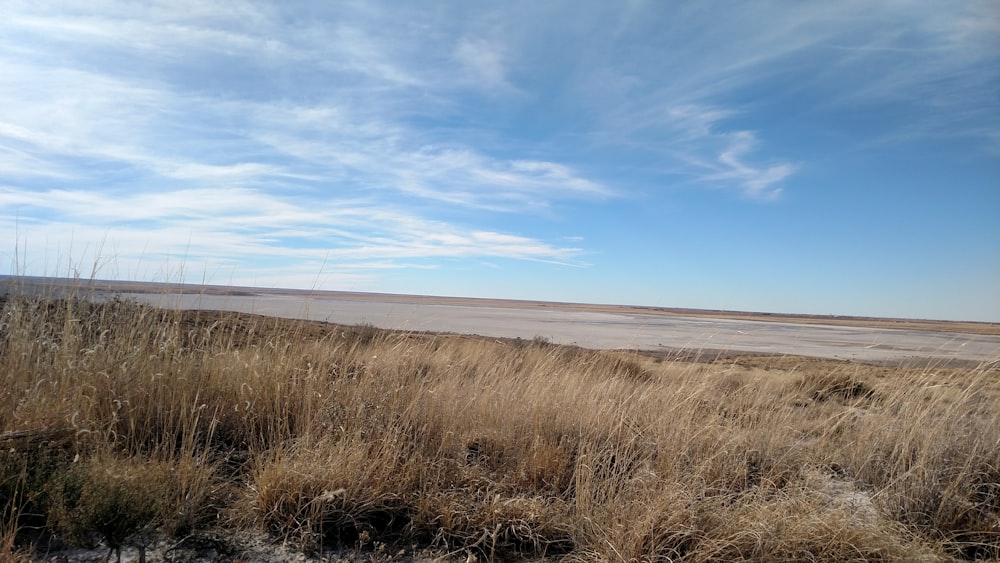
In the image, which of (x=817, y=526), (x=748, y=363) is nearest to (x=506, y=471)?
(x=817, y=526)

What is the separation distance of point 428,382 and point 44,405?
365 cm

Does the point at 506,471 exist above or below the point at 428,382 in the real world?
below

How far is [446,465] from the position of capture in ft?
14.5

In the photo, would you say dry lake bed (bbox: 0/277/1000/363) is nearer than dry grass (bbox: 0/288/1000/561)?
No

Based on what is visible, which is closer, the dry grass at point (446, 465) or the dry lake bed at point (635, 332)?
the dry grass at point (446, 465)

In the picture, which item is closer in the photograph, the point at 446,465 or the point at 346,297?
the point at 446,465

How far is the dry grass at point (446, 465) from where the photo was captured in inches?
137

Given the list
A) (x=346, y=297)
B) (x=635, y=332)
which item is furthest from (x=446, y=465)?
(x=346, y=297)

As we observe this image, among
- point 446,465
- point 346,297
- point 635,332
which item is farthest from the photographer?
point 346,297

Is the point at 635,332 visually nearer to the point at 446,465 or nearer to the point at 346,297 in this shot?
the point at 446,465

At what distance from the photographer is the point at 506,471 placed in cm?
464

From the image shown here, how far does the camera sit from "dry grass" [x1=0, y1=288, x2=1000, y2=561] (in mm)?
3480

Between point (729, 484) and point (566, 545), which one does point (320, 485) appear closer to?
point (566, 545)

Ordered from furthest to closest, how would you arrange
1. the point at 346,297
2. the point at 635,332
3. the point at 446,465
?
the point at 346,297
the point at 635,332
the point at 446,465
